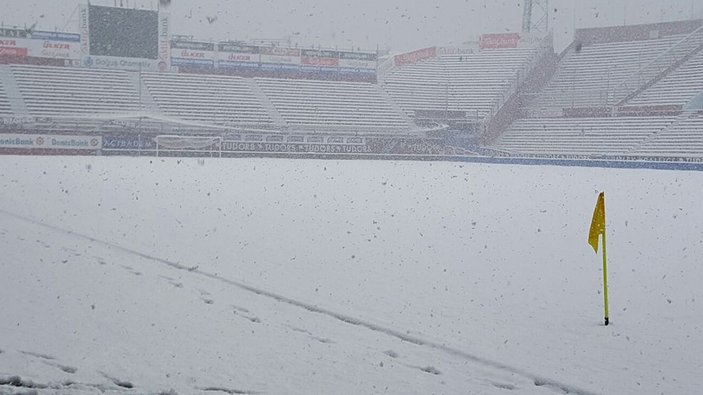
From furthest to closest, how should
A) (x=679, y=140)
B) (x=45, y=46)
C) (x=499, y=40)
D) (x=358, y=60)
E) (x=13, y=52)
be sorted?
(x=499, y=40) < (x=358, y=60) < (x=45, y=46) < (x=13, y=52) < (x=679, y=140)

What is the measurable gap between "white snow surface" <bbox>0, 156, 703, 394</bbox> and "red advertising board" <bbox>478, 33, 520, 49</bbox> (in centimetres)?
4007

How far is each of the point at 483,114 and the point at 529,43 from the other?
957cm

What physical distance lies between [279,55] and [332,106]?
5699mm

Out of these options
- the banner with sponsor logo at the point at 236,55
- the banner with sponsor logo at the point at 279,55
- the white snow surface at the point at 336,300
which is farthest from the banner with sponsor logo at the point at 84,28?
the white snow surface at the point at 336,300

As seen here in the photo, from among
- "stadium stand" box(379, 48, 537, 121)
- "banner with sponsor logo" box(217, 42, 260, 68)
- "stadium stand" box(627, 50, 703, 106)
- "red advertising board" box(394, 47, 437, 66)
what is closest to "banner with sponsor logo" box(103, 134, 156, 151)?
"banner with sponsor logo" box(217, 42, 260, 68)

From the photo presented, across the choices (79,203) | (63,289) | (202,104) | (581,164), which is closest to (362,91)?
(202,104)

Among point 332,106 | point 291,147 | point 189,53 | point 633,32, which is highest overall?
point 633,32

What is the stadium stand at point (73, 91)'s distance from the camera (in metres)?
36.7

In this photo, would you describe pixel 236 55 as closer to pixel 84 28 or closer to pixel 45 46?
pixel 84 28

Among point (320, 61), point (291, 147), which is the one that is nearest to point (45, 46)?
point (291, 147)

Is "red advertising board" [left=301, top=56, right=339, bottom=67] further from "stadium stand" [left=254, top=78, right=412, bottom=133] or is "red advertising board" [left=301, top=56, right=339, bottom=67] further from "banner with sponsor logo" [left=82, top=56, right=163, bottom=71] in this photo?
"banner with sponsor logo" [left=82, top=56, right=163, bottom=71]

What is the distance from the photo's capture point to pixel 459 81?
48594 millimetres

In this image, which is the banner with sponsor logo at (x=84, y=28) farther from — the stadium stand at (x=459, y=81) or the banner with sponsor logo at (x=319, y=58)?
the stadium stand at (x=459, y=81)

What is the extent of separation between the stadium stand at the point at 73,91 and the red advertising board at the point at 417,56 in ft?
69.8
